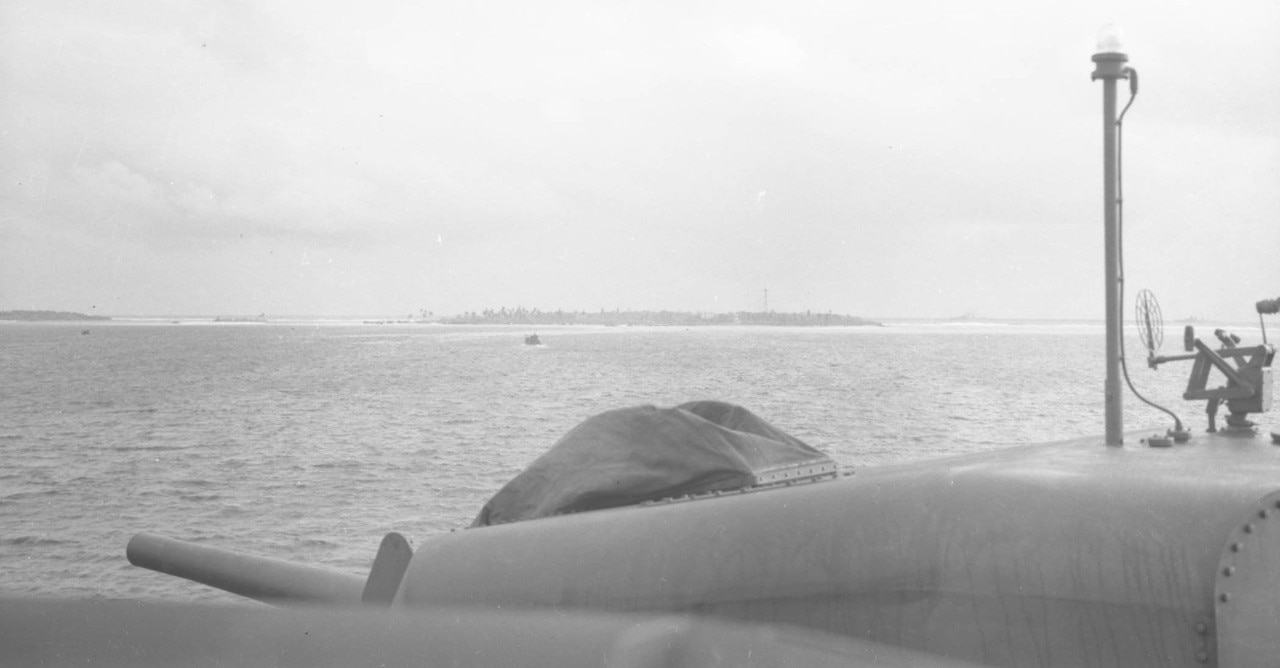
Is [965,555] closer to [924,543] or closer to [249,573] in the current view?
[924,543]

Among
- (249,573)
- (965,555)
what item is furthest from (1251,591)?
(249,573)

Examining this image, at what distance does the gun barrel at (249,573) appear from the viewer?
21.5ft

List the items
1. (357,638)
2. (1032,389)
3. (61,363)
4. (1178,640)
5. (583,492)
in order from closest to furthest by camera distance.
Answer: (357,638)
(1178,640)
(583,492)
(1032,389)
(61,363)

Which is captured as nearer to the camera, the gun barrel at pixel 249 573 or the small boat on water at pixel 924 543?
the small boat on water at pixel 924 543

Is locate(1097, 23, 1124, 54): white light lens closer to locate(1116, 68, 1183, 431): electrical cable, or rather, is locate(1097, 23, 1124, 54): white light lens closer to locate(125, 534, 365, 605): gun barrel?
locate(1116, 68, 1183, 431): electrical cable

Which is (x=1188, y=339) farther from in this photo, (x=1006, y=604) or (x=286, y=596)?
(x=286, y=596)

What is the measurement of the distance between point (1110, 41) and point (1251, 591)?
2705mm

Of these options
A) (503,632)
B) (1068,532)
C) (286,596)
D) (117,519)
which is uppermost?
(503,632)

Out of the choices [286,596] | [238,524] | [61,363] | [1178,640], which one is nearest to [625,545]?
[1178,640]

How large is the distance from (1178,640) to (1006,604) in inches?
18.4

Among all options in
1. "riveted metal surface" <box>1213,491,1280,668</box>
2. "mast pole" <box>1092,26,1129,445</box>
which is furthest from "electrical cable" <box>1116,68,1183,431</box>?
"riveted metal surface" <box>1213,491,1280,668</box>

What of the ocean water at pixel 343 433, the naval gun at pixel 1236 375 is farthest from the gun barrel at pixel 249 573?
the naval gun at pixel 1236 375

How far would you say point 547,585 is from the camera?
4.09 metres

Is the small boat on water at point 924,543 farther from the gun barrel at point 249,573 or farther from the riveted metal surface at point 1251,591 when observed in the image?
the gun barrel at point 249,573
